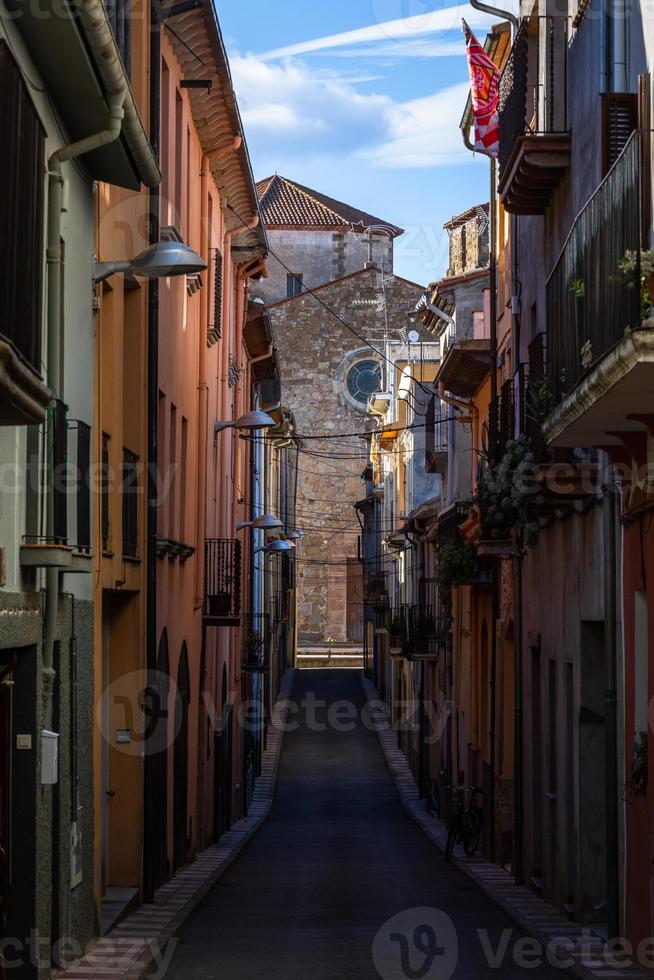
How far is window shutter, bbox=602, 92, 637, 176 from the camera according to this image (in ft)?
42.0

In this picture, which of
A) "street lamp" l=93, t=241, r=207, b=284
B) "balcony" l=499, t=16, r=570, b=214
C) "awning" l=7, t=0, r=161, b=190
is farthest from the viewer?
"balcony" l=499, t=16, r=570, b=214

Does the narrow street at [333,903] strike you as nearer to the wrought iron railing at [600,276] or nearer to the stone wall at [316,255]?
the wrought iron railing at [600,276]

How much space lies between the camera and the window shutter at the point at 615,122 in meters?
12.8

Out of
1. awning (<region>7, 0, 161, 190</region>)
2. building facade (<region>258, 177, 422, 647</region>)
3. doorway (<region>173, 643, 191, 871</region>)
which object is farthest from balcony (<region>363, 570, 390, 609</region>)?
awning (<region>7, 0, 161, 190</region>)

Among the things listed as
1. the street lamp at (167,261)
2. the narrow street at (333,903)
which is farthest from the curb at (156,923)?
the street lamp at (167,261)

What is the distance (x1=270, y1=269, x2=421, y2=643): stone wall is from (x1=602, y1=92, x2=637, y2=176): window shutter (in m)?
48.6

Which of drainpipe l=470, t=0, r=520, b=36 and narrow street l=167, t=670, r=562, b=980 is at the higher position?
drainpipe l=470, t=0, r=520, b=36

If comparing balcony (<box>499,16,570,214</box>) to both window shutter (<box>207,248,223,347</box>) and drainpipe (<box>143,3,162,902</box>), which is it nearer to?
drainpipe (<box>143,3,162,902</box>)

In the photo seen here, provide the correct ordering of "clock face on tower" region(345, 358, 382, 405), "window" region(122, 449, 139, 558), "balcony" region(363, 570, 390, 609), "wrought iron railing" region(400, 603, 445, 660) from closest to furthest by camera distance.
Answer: "window" region(122, 449, 139, 558) < "wrought iron railing" region(400, 603, 445, 660) < "balcony" region(363, 570, 390, 609) < "clock face on tower" region(345, 358, 382, 405)

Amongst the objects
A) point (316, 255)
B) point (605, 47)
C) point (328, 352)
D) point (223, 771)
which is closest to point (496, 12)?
point (605, 47)

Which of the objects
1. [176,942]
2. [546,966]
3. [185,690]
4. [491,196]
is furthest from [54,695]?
[491,196]

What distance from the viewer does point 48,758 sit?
1016 centimetres

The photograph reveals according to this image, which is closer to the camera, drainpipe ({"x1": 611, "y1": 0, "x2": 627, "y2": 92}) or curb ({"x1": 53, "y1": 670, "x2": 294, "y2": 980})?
curb ({"x1": 53, "y1": 670, "x2": 294, "y2": 980})

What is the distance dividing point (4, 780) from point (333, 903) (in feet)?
26.6
